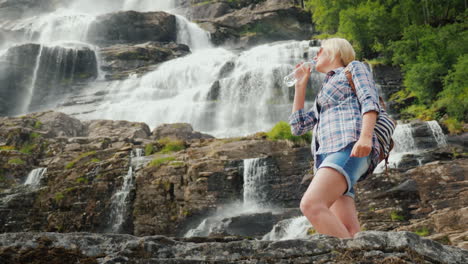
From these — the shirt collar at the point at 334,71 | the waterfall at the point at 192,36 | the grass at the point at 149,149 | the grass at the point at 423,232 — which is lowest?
the grass at the point at 149,149

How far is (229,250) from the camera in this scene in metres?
2.22

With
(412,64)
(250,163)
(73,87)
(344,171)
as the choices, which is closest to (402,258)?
(344,171)

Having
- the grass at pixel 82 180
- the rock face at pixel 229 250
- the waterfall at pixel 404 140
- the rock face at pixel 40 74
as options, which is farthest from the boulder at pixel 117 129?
the rock face at pixel 229 250

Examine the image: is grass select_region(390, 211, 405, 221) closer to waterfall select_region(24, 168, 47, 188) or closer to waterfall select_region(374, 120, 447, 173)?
waterfall select_region(374, 120, 447, 173)

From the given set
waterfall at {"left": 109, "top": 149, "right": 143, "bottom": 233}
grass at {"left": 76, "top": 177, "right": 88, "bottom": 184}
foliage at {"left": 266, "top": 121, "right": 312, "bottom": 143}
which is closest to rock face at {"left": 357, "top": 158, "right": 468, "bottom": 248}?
foliage at {"left": 266, "top": 121, "right": 312, "bottom": 143}

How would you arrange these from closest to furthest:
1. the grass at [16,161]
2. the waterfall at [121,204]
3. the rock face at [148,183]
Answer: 1. the rock face at [148,183]
2. the waterfall at [121,204]
3. the grass at [16,161]

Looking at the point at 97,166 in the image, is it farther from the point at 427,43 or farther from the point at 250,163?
the point at 427,43

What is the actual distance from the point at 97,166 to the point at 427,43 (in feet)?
65.8

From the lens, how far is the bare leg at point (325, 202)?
2414mm

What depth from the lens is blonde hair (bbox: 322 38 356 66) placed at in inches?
119

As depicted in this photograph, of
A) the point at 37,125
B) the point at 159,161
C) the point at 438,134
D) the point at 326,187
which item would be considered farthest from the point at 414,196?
the point at 37,125

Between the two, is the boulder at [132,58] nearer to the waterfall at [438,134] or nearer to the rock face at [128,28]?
the rock face at [128,28]

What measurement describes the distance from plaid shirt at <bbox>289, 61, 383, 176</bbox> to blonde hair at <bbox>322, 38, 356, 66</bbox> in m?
0.14

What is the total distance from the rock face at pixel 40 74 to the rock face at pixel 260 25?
1354cm
